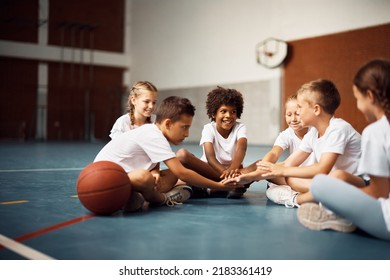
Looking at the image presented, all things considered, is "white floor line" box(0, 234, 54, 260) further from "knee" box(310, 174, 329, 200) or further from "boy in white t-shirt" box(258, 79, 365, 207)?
"boy in white t-shirt" box(258, 79, 365, 207)

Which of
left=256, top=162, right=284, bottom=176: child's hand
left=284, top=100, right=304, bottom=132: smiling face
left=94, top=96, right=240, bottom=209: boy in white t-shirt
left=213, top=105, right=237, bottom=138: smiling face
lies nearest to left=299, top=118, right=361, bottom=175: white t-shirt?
left=256, top=162, right=284, bottom=176: child's hand

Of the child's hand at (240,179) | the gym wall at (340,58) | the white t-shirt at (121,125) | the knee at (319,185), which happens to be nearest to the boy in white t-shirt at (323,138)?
the child's hand at (240,179)

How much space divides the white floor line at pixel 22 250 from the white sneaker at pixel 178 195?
1158 millimetres

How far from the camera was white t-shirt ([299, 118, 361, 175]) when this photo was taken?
226 centimetres

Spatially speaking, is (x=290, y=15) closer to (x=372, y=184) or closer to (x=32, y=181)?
(x=32, y=181)

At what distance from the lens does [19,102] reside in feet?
45.7

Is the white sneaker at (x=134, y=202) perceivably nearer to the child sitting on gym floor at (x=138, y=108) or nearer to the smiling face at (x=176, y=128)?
the smiling face at (x=176, y=128)

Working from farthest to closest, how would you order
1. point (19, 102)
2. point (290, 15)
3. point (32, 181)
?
point (19, 102)
point (290, 15)
point (32, 181)

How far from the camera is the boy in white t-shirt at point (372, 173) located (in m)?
1.75

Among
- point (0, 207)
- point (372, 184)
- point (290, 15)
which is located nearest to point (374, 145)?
point (372, 184)

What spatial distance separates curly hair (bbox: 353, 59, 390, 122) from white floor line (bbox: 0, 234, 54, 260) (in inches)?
56.2

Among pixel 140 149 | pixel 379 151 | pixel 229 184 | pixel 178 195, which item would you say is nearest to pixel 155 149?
pixel 140 149

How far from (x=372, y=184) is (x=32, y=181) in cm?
289

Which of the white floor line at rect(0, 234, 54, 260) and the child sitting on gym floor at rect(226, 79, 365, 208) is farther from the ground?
the child sitting on gym floor at rect(226, 79, 365, 208)
